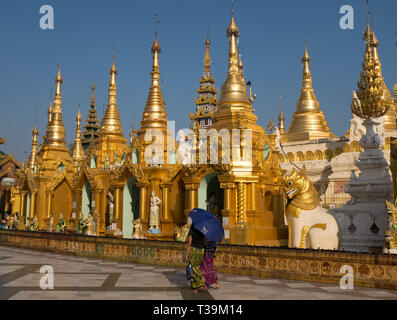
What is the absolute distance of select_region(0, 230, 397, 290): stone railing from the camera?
8.52 meters

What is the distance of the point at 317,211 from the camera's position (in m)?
11.8

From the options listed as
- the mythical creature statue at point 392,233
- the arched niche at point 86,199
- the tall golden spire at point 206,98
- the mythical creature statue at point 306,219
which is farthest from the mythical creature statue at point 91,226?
the tall golden spire at point 206,98

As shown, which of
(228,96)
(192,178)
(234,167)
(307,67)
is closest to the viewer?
(234,167)

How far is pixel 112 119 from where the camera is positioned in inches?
1156

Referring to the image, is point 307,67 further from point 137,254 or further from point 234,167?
point 137,254

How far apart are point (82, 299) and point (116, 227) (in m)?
13.8

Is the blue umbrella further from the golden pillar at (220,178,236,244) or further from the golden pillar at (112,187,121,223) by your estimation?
the golden pillar at (112,187,121,223)

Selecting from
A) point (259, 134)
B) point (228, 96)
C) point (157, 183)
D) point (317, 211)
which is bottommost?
point (317, 211)

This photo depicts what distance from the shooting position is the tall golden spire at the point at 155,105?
23719mm

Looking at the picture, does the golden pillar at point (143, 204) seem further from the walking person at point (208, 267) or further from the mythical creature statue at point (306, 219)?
the walking person at point (208, 267)

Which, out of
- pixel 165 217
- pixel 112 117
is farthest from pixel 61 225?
pixel 165 217

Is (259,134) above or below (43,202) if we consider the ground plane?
above
